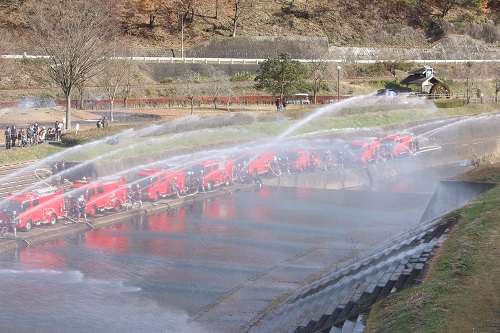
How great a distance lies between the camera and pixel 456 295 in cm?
1645

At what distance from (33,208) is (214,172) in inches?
506

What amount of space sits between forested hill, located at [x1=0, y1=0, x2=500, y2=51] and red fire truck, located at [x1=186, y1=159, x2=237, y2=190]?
5300cm

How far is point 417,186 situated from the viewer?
44.6 metres

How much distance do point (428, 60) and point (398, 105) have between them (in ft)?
116

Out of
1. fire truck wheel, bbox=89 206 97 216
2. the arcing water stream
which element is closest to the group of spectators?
the arcing water stream

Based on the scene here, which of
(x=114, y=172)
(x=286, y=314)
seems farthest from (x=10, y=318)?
(x=114, y=172)

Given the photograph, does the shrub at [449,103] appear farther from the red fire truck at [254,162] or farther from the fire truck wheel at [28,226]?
the fire truck wheel at [28,226]

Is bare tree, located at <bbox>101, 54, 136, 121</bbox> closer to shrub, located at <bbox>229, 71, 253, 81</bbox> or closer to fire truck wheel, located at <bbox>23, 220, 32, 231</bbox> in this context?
shrub, located at <bbox>229, 71, 253, 81</bbox>

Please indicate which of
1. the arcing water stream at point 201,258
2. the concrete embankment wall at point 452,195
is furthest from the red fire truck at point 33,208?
the concrete embankment wall at point 452,195

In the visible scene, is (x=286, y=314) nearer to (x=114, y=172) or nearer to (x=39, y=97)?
(x=114, y=172)

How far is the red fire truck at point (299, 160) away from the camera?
45.1 metres

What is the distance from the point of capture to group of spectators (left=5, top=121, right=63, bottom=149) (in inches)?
1754

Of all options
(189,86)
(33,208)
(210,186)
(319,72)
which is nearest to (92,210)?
(33,208)

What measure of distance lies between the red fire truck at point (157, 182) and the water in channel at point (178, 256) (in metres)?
1.58
